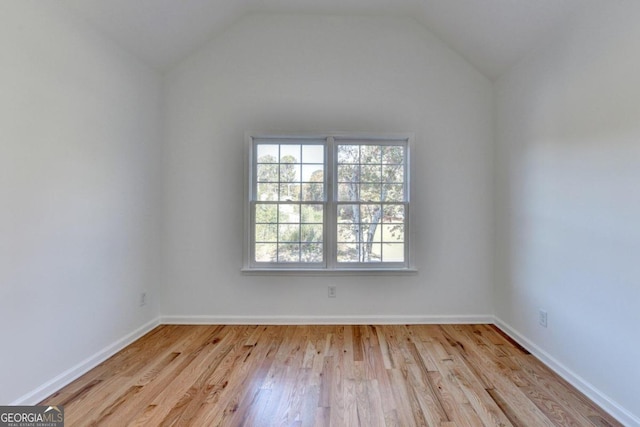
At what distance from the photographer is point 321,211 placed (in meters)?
3.14

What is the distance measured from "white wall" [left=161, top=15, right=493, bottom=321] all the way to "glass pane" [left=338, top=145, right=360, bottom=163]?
10.3 inches

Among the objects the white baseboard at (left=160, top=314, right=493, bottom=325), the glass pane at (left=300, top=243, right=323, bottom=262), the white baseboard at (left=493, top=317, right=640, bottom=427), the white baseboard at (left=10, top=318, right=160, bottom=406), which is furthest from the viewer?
the glass pane at (left=300, top=243, right=323, bottom=262)

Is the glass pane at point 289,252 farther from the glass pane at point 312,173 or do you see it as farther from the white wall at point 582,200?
the white wall at point 582,200

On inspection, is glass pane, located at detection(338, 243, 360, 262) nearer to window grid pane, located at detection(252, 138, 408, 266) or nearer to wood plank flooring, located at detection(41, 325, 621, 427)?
window grid pane, located at detection(252, 138, 408, 266)

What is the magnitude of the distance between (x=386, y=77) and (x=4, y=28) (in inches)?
117

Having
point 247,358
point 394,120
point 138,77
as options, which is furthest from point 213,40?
point 247,358

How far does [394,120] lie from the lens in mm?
3076

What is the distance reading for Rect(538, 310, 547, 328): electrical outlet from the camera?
233 centimetres

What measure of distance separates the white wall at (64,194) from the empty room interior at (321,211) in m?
0.02

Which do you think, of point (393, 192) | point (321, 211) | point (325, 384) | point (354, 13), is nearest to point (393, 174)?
point (393, 192)

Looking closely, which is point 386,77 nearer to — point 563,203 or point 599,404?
point 563,203

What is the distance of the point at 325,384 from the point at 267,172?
7.00ft

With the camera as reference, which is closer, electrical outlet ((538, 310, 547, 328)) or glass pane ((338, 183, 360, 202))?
electrical outlet ((538, 310, 547, 328))

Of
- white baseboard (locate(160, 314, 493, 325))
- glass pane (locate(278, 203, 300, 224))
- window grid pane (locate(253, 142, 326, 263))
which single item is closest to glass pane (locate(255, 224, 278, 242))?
window grid pane (locate(253, 142, 326, 263))
